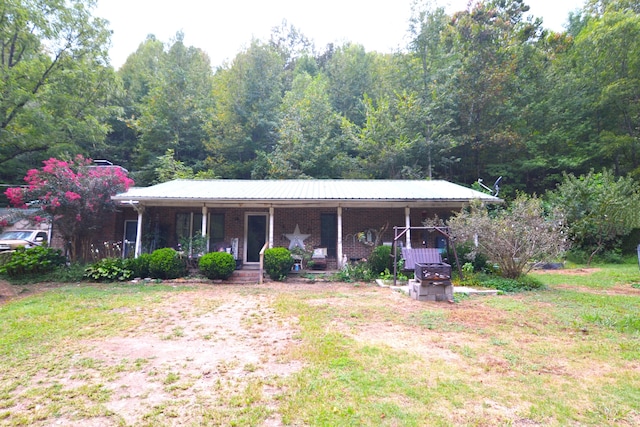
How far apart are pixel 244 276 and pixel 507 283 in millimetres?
7651

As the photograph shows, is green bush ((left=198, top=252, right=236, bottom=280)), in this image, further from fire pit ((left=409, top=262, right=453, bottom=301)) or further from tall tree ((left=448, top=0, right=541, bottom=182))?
tall tree ((left=448, top=0, right=541, bottom=182))

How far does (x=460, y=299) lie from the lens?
7.33m

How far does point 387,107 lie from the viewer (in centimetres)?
2039

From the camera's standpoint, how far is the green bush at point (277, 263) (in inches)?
395

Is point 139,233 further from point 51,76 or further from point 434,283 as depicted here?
point 51,76

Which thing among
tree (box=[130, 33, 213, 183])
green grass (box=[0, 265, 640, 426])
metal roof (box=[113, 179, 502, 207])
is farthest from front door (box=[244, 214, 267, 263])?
tree (box=[130, 33, 213, 183])

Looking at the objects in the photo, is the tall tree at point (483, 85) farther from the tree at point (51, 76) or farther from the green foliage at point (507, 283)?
the tree at point (51, 76)

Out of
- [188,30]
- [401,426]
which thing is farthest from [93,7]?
[401,426]

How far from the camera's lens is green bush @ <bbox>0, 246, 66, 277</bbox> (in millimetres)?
9922

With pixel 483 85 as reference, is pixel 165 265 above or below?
below

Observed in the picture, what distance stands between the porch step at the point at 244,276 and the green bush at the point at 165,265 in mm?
1658

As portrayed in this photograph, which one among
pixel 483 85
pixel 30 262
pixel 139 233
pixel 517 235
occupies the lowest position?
pixel 30 262

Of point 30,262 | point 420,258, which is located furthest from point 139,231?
point 420,258

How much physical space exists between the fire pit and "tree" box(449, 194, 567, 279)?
2.20m
